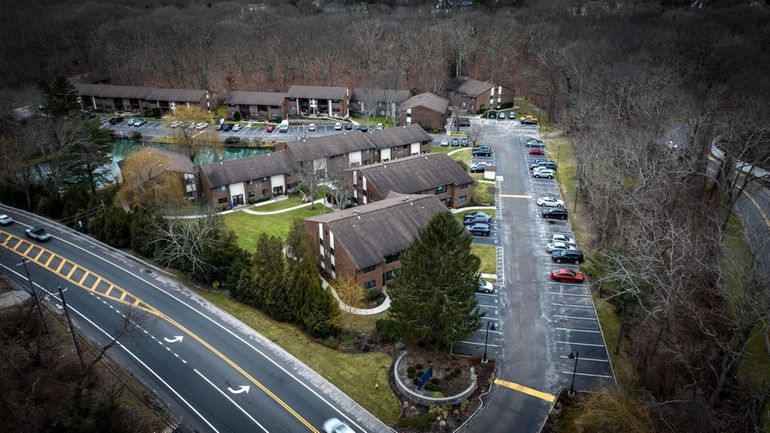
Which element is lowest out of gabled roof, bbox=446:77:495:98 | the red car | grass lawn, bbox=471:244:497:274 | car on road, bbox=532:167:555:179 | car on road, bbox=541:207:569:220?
grass lawn, bbox=471:244:497:274

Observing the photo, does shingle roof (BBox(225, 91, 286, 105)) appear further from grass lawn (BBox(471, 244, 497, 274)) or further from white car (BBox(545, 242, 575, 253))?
white car (BBox(545, 242, 575, 253))

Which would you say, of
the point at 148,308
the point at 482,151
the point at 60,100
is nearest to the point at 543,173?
the point at 482,151

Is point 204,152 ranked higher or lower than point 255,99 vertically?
lower

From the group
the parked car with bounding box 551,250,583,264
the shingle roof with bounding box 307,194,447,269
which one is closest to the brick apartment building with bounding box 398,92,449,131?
the shingle roof with bounding box 307,194,447,269

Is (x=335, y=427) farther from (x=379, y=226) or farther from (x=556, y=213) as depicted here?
(x=556, y=213)

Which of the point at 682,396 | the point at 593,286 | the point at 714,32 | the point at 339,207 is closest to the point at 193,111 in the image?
the point at 339,207

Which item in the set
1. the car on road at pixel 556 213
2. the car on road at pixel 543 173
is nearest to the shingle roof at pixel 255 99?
the car on road at pixel 543 173
